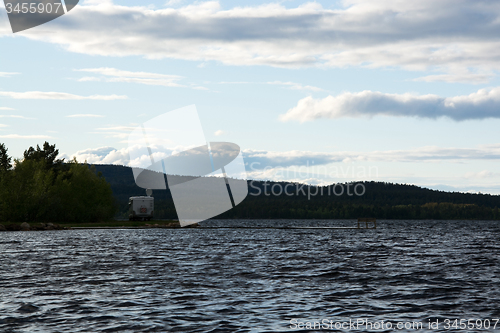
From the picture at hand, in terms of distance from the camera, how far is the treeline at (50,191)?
112m

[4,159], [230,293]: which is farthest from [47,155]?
[230,293]

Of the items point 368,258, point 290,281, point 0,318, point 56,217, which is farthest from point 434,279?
point 56,217

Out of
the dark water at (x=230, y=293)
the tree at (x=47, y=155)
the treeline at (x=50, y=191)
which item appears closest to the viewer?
the dark water at (x=230, y=293)

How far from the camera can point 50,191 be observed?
393 ft

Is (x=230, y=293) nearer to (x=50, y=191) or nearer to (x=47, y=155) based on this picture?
(x=50, y=191)

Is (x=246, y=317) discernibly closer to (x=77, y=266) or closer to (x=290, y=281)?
(x=290, y=281)

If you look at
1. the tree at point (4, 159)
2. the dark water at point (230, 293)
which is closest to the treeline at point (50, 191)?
the tree at point (4, 159)

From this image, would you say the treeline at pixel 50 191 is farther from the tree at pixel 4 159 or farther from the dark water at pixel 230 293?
the dark water at pixel 230 293

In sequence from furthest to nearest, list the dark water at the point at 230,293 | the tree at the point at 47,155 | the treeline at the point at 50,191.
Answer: the tree at the point at 47,155
the treeline at the point at 50,191
the dark water at the point at 230,293

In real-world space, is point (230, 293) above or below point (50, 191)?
below

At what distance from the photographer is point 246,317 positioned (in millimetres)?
20141

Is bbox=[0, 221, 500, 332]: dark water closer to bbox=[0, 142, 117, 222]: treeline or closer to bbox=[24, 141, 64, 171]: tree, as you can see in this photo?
bbox=[0, 142, 117, 222]: treeline

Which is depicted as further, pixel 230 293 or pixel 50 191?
pixel 50 191

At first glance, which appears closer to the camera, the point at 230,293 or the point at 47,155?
the point at 230,293
